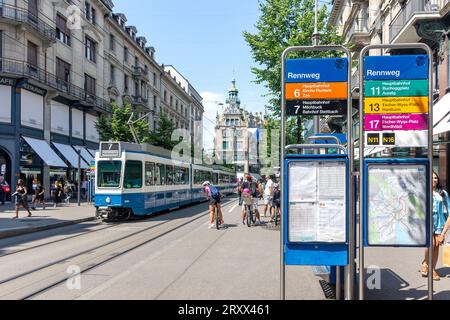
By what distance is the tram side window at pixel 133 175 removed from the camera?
658 inches

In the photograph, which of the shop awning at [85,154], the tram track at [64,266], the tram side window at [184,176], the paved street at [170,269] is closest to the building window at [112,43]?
the shop awning at [85,154]

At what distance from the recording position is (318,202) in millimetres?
5250

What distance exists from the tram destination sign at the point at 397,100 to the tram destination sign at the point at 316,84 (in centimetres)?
31

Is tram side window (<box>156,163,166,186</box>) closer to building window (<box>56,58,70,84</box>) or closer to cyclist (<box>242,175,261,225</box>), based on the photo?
cyclist (<box>242,175,261,225</box>)

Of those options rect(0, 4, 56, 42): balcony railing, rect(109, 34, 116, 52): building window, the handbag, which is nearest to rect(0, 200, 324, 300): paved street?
the handbag

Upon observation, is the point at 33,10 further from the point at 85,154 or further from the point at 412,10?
the point at 412,10

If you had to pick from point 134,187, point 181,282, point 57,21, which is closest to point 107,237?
point 134,187

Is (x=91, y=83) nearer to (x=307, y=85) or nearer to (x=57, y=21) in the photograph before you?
(x=57, y=21)

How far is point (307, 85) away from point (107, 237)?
863cm

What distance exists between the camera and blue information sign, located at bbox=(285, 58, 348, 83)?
5.51 meters

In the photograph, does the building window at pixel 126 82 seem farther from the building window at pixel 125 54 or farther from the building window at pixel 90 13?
the building window at pixel 90 13

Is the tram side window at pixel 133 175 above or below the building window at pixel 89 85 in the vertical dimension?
below

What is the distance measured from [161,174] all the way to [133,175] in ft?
10.3

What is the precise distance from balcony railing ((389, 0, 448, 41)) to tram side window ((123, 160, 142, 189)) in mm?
12181
